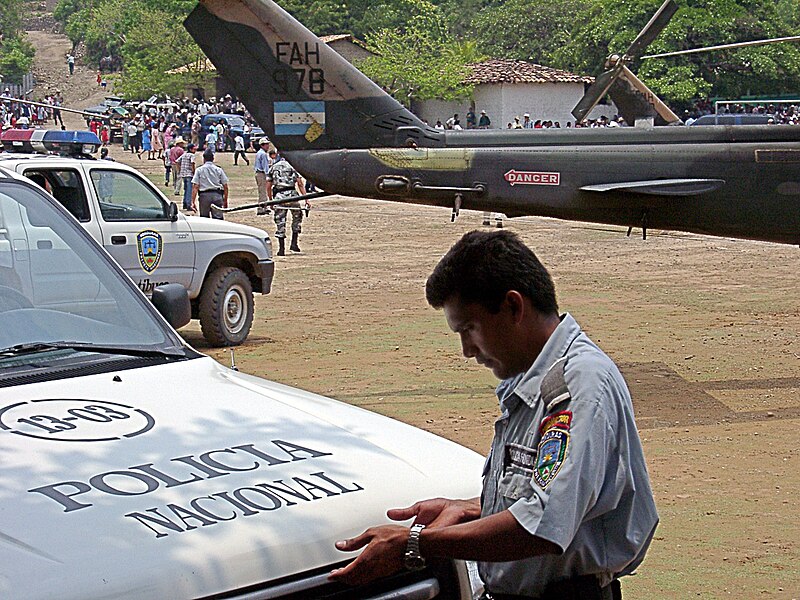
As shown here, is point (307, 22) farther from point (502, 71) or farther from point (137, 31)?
point (502, 71)

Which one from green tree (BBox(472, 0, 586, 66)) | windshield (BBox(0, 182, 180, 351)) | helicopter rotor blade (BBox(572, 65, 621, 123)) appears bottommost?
windshield (BBox(0, 182, 180, 351))

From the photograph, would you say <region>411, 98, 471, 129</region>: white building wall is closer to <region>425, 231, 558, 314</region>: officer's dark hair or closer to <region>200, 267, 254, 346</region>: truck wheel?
<region>200, 267, 254, 346</region>: truck wheel

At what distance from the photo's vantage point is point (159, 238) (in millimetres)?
12234

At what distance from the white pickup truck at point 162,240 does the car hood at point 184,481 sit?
764 cm

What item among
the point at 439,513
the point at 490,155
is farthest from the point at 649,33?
the point at 439,513

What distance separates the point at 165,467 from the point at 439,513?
0.70 meters

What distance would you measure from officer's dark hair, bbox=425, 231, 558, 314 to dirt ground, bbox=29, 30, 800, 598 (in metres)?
3.43

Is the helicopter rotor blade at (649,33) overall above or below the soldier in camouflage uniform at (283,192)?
above

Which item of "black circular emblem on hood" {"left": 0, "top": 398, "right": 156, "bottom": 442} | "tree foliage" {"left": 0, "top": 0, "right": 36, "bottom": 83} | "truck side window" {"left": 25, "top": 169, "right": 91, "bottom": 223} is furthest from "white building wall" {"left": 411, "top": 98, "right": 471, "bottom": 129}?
"black circular emblem on hood" {"left": 0, "top": 398, "right": 156, "bottom": 442}

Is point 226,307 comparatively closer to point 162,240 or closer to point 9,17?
point 162,240

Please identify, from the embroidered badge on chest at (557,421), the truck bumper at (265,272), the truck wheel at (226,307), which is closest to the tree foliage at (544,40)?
the truck bumper at (265,272)

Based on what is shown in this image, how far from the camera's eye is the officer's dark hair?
282 cm

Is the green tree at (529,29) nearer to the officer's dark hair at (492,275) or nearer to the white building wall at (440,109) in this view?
the white building wall at (440,109)

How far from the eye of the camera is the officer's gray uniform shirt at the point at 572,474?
2.68 metres
